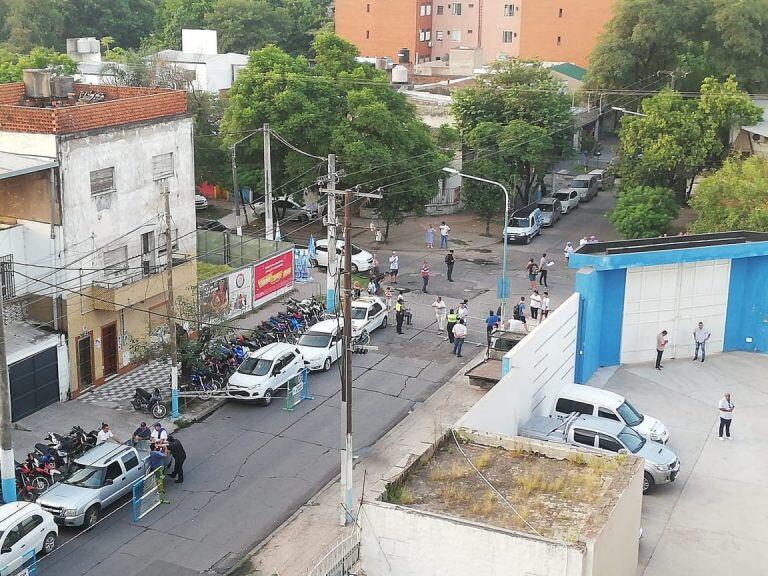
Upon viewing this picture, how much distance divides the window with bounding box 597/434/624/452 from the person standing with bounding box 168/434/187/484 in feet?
31.8

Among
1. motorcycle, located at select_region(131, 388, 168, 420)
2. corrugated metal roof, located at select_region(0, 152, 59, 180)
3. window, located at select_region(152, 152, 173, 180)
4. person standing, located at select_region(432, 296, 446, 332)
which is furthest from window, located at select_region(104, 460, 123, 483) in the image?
person standing, located at select_region(432, 296, 446, 332)

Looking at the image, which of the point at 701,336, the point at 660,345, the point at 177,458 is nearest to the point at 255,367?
the point at 177,458

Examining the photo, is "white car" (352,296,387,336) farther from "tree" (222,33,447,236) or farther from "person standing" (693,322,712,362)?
"tree" (222,33,447,236)

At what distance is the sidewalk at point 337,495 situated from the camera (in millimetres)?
20219

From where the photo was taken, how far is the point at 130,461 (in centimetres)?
2288

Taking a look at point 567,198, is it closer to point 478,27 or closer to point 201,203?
point 201,203

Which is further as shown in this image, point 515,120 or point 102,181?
point 515,120

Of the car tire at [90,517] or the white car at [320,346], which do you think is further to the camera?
the white car at [320,346]

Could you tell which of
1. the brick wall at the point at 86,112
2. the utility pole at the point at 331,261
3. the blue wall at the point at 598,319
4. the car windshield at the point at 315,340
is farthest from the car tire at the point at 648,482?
the brick wall at the point at 86,112

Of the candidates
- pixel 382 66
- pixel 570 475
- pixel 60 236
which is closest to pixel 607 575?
pixel 570 475

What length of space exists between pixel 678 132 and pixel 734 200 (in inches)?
328

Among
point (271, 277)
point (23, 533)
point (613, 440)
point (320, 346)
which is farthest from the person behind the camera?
point (271, 277)

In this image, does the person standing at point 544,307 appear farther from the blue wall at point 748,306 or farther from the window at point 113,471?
the window at point 113,471

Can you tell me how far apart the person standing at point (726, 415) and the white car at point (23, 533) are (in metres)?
16.2
